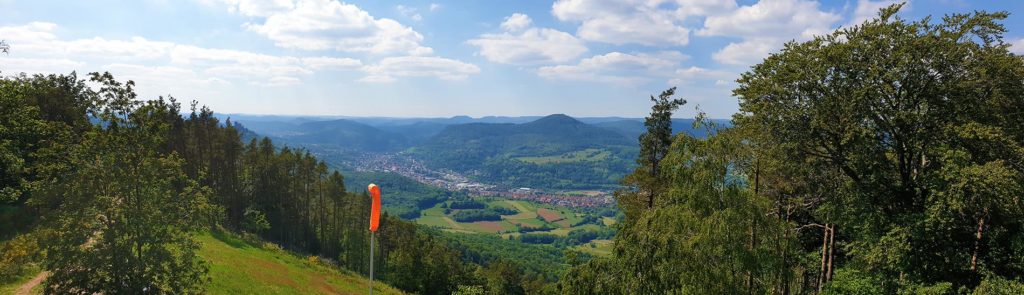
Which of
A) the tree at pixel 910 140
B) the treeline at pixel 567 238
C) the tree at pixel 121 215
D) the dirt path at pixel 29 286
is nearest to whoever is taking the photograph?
the tree at pixel 121 215

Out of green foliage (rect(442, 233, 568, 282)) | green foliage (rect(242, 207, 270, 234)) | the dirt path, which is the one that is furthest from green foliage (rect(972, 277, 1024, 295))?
green foliage (rect(442, 233, 568, 282))

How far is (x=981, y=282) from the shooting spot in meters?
17.2

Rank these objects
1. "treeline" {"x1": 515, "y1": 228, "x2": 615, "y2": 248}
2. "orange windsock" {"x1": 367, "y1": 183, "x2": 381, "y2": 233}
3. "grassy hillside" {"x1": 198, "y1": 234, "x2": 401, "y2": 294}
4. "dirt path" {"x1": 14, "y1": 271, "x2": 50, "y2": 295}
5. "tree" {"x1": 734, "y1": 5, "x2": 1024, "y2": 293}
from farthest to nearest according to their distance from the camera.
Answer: "treeline" {"x1": 515, "y1": 228, "x2": 615, "y2": 248}, "grassy hillside" {"x1": 198, "y1": 234, "x2": 401, "y2": 294}, "dirt path" {"x1": 14, "y1": 271, "x2": 50, "y2": 295}, "tree" {"x1": 734, "y1": 5, "x2": 1024, "y2": 293}, "orange windsock" {"x1": 367, "y1": 183, "x2": 381, "y2": 233}

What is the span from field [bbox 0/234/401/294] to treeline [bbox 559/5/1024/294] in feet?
64.9

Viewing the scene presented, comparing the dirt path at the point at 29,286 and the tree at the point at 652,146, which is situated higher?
the tree at the point at 652,146

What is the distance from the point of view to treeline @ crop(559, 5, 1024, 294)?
1523 cm

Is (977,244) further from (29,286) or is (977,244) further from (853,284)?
(29,286)

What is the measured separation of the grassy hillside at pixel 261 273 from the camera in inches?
1072

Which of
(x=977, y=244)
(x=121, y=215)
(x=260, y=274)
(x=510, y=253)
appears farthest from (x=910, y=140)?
(x=510, y=253)

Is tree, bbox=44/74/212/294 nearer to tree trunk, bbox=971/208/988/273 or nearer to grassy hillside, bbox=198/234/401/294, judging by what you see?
grassy hillside, bbox=198/234/401/294

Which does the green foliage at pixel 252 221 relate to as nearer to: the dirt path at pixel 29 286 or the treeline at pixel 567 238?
the dirt path at pixel 29 286

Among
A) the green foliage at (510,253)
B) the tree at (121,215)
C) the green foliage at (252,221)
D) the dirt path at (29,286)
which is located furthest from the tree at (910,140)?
the green foliage at (510,253)

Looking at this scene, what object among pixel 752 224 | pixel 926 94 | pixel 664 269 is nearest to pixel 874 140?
pixel 926 94

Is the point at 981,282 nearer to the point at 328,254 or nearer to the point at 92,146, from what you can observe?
the point at 92,146
